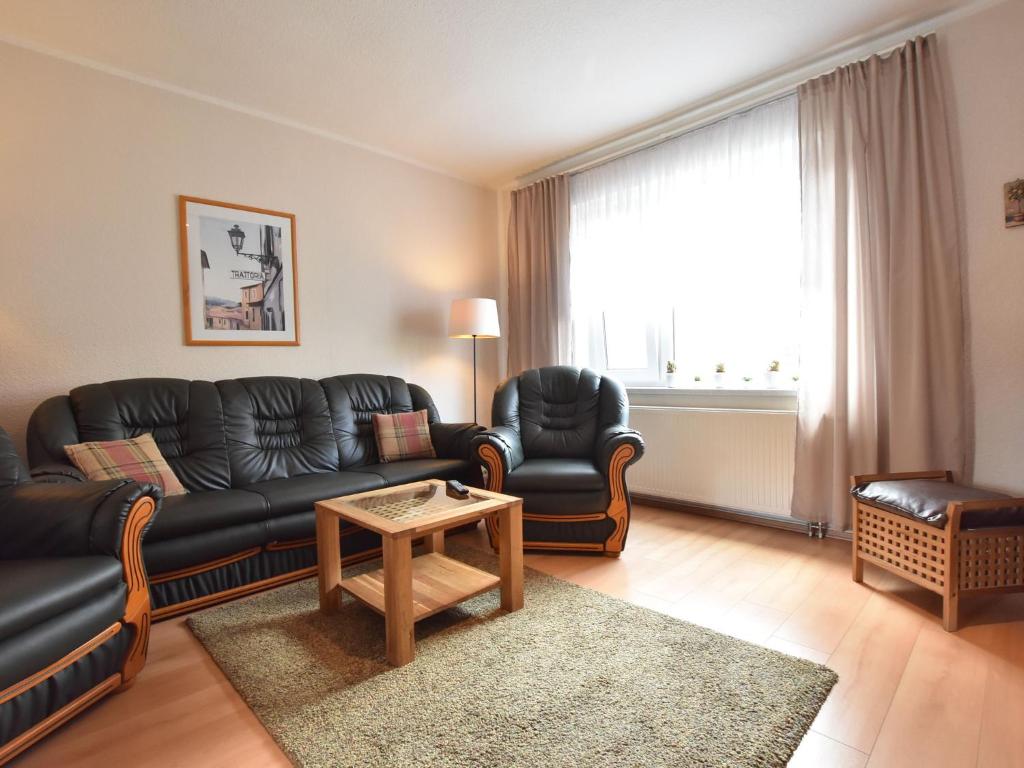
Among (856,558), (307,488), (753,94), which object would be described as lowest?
(856,558)

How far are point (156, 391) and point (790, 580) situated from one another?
335cm

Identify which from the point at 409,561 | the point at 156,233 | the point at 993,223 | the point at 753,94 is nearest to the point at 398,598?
the point at 409,561

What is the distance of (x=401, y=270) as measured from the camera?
4.08 m

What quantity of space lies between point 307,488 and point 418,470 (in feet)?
2.07

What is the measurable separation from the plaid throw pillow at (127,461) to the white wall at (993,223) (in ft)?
12.8

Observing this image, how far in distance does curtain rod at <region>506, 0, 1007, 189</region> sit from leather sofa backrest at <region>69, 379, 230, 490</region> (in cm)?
314

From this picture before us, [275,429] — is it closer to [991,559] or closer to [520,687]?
[520,687]

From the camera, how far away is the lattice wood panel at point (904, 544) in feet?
6.54

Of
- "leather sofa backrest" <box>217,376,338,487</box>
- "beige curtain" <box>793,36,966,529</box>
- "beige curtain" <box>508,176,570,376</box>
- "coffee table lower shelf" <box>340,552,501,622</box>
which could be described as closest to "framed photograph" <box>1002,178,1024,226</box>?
"beige curtain" <box>793,36,966,529</box>

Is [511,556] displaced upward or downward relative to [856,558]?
upward

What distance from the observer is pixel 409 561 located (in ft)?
5.88

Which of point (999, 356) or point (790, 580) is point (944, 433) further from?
point (790, 580)

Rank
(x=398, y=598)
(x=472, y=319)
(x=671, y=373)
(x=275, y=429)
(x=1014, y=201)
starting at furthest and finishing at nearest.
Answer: (x=472, y=319) < (x=671, y=373) < (x=275, y=429) < (x=1014, y=201) < (x=398, y=598)

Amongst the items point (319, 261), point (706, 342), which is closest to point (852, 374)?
point (706, 342)
